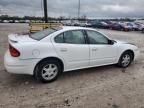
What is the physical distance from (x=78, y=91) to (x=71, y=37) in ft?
5.19

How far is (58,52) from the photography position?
4.40 m

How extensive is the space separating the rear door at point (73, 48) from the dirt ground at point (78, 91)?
463mm

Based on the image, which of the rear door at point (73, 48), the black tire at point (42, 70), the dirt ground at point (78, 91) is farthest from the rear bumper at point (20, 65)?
the rear door at point (73, 48)

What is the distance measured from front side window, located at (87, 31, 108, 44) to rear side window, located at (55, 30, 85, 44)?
279 millimetres

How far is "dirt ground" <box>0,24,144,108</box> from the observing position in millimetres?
3479

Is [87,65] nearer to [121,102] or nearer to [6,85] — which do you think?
[121,102]

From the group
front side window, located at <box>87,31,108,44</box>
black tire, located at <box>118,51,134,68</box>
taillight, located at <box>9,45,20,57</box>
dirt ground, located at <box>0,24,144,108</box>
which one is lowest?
dirt ground, located at <box>0,24,144,108</box>

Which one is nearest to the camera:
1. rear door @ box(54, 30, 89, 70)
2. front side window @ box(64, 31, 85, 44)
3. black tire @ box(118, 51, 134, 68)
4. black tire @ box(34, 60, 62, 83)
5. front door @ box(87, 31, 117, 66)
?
black tire @ box(34, 60, 62, 83)

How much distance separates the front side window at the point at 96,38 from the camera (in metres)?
5.03

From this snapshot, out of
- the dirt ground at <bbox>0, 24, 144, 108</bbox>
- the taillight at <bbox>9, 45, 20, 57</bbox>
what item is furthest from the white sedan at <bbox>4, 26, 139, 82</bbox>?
the dirt ground at <bbox>0, 24, 144, 108</bbox>

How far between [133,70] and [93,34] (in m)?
1.94

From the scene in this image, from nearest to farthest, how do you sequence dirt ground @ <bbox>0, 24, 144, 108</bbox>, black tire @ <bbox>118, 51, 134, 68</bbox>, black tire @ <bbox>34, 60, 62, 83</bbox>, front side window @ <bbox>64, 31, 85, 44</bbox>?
dirt ground @ <bbox>0, 24, 144, 108</bbox> → black tire @ <bbox>34, 60, 62, 83</bbox> → front side window @ <bbox>64, 31, 85, 44</bbox> → black tire @ <bbox>118, 51, 134, 68</bbox>

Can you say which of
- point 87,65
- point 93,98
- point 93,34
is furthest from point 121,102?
point 93,34

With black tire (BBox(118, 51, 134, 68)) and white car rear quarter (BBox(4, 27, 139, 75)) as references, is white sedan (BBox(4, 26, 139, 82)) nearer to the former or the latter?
white car rear quarter (BBox(4, 27, 139, 75))
